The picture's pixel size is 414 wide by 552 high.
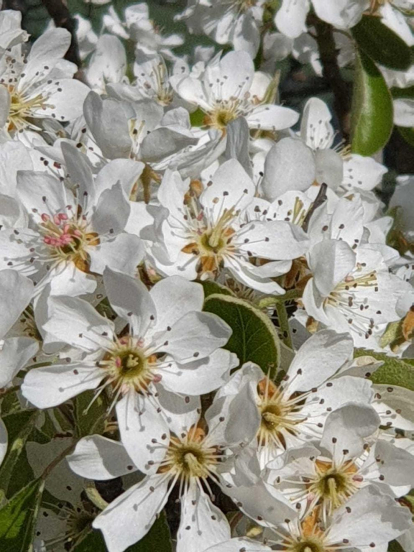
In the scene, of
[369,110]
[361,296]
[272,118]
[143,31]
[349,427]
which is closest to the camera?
[349,427]

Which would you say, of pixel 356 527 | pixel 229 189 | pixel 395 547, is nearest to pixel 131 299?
pixel 229 189

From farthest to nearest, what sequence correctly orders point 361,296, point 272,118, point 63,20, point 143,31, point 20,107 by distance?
point 143,31, point 63,20, point 272,118, point 20,107, point 361,296

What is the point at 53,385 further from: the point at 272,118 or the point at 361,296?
the point at 272,118

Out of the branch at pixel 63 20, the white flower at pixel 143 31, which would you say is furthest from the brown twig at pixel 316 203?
the white flower at pixel 143 31

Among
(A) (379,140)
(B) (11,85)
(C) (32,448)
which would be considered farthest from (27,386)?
(A) (379,140)

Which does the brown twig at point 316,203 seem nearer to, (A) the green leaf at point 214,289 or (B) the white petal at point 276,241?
(B) the white petal at point 276,241

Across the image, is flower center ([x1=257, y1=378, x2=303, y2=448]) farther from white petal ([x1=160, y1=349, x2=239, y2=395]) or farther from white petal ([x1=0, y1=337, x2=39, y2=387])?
white petal ([x1=0, y1=337, x2=39, y2=387])
